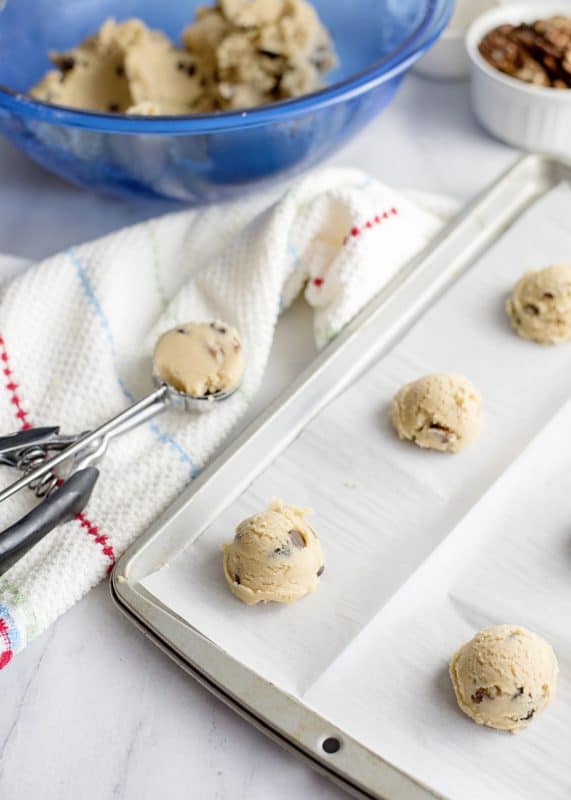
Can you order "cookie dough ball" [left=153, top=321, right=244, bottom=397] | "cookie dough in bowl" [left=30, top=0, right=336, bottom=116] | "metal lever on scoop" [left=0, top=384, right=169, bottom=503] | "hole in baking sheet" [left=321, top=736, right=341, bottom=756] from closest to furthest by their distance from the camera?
"hole in baking sheet" [left=321, top=736, right=341, bottom=756] < "metal lever on scoop" [left=0, top=384, right=169, bottom=503] < "cookie dough ball" [left=153, top=321, right=244, bottom=397] < "cookie dough in bowl" [left=30, top=0, right=336, bottom=116]

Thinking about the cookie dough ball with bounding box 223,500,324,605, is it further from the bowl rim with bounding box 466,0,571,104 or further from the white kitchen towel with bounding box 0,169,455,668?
the bowl rim with bounding box 466,0,571,104

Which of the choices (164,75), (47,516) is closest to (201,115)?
(164,75)

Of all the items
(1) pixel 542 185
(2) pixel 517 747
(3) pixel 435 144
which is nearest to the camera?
(2) pixel 517 747

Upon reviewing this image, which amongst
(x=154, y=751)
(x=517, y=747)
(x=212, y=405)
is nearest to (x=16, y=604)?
(x=154, y=751)

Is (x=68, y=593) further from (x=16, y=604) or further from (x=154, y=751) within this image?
(x=154, y=751)

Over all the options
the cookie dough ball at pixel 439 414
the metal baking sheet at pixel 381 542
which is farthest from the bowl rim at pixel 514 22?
the cookie dough ball at pixel 439 414

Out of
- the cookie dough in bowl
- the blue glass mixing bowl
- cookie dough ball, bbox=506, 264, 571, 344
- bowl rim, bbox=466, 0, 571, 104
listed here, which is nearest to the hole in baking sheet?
cookie dough ball, bbox=506, 264, 571, 344
